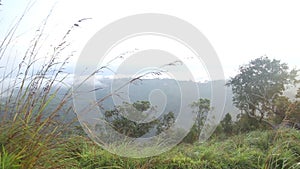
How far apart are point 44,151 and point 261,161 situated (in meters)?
2.00

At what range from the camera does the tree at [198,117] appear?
4.77m

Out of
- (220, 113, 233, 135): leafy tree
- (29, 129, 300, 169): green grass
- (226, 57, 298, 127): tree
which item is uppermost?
(226, 57, 298, 127): tree

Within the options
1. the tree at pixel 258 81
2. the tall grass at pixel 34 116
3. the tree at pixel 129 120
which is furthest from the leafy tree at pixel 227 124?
the tall grass at pixel 34 116

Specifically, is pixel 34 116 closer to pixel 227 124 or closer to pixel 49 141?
pixel 49 141

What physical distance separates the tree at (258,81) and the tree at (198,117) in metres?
0.92

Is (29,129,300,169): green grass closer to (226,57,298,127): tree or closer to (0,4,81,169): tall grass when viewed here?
(0,4,81,169): tall grass

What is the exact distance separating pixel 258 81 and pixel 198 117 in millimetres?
1498

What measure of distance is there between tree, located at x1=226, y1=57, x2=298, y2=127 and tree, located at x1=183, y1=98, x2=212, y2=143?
92 centimetres

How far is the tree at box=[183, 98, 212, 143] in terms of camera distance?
4.77 m

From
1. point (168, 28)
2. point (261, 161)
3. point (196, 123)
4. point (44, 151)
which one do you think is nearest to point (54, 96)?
point (44, 151)

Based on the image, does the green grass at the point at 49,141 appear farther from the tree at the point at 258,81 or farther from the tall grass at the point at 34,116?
the tree at the point at 258,81

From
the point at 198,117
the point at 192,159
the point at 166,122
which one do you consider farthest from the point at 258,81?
the point at 192,159

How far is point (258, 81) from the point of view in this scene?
5699 mm

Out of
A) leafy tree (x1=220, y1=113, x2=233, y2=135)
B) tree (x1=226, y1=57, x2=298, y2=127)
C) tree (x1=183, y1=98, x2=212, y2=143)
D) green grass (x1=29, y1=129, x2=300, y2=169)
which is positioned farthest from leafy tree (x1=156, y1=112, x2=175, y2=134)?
tree (x1=226, y1=57, x2=298, y2=127)
